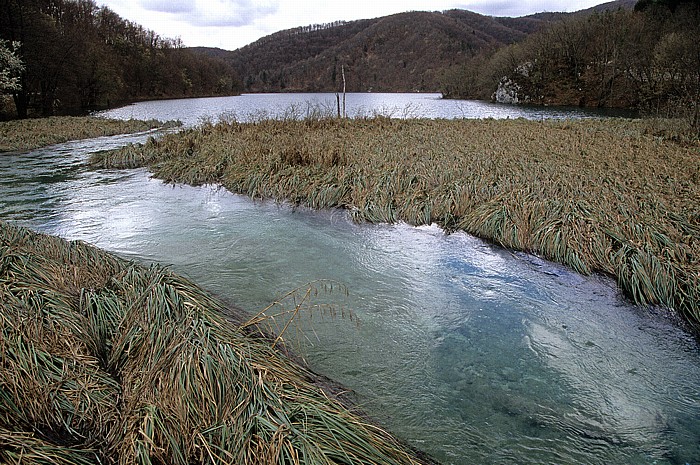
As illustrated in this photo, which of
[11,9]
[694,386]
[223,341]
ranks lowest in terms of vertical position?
[694,386]

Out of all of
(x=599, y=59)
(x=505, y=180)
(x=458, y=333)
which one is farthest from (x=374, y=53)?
(x=458, y=333)

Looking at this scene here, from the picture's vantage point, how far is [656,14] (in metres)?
37.4

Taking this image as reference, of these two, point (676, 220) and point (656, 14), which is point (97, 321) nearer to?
point (676, 220)

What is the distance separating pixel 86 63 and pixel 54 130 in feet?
70.7

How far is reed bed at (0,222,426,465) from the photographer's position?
2316mm

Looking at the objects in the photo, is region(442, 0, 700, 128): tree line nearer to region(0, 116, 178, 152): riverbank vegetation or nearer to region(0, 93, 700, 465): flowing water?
region(0, 93, 700, 465): flowing water

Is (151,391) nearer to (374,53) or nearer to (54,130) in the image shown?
(54,130)

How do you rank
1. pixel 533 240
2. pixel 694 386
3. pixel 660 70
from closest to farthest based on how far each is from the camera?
pixel 694 386 → pixel 533 240 → pixel 660 70

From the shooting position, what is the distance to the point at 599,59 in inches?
1515

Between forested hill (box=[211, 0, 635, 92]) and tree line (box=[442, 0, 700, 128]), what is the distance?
5626 centimetres

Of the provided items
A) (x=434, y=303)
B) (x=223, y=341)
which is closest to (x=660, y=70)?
(x=434, y=303)

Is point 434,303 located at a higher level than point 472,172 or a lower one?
lower

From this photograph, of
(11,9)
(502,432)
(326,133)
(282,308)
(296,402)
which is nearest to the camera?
(296,402)

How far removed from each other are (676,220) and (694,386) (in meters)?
3.02
